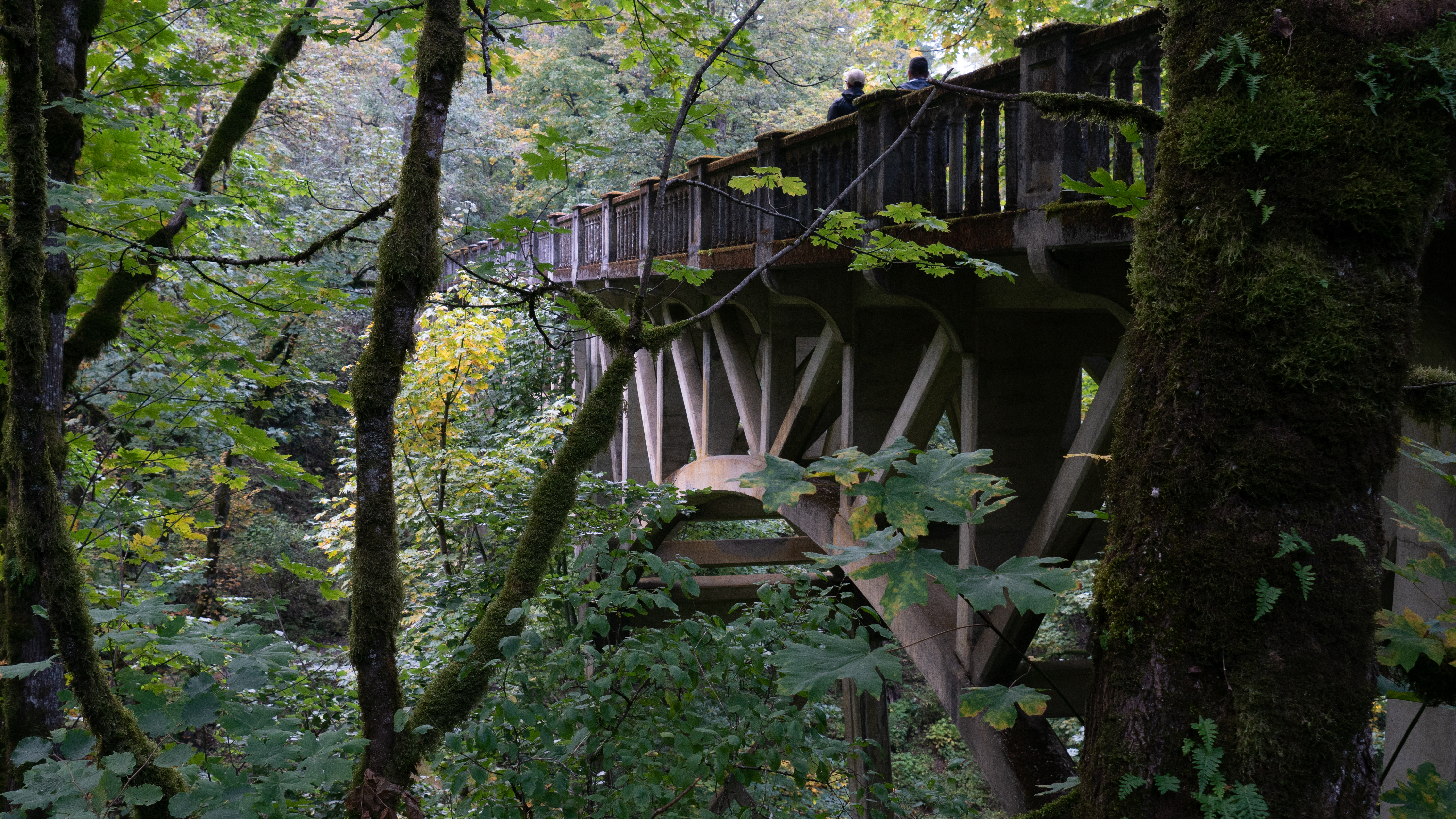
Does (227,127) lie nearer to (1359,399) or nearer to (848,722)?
(1359,399)

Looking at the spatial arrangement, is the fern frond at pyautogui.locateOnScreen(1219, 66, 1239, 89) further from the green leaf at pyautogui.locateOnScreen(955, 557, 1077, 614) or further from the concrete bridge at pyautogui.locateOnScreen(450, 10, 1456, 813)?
the concrete bridge at pyautogui.locateOnScreen(450, 10, 1456, 813)

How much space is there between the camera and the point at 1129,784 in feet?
4.35

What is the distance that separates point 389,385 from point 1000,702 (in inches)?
79.6

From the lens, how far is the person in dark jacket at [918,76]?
481 cm

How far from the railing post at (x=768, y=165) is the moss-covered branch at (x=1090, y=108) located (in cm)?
357

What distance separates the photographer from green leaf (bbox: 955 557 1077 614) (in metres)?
1.48

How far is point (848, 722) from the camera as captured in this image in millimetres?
11547

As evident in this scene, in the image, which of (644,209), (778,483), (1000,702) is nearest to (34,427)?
(778,483)

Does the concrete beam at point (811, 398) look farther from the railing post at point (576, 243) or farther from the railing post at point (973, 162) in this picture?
the railing post at point (576, 243)

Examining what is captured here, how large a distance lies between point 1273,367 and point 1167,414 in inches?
6.7

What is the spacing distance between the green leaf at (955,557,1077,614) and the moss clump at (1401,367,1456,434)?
75 cm

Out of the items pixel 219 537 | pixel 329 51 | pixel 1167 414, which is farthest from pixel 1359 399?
pixel 329 51

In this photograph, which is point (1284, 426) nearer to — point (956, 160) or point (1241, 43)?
point (1241, 43)

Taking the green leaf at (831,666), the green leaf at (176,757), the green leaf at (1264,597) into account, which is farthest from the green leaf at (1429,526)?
the green leaf at (176,757)
